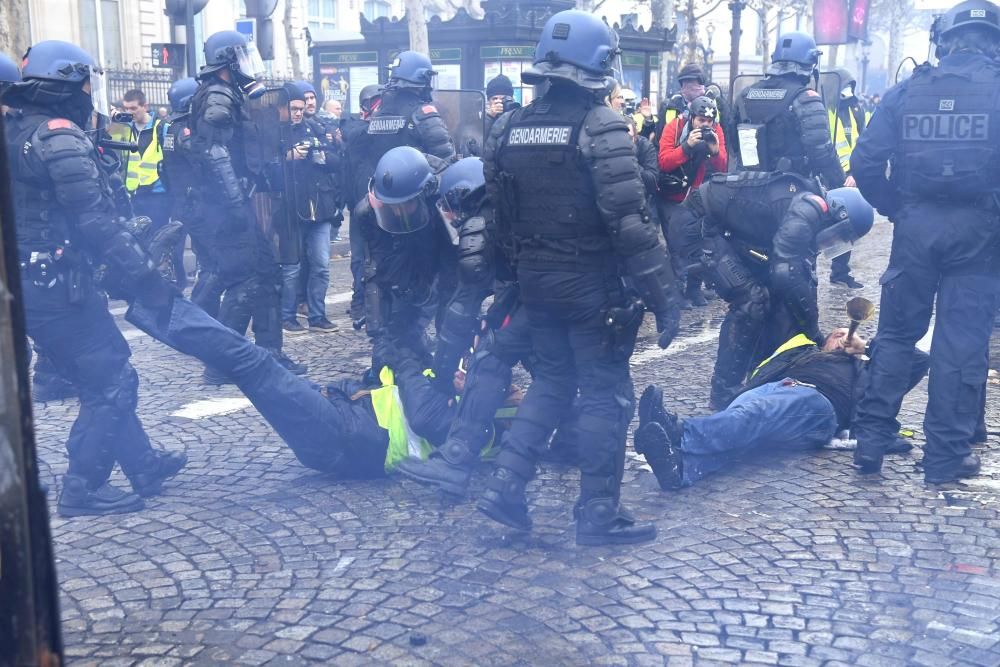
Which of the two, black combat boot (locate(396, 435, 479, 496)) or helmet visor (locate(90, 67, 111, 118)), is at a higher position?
helmet visor (locate(90, 67, 111, 118))

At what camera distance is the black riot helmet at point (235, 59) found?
7.24 metres

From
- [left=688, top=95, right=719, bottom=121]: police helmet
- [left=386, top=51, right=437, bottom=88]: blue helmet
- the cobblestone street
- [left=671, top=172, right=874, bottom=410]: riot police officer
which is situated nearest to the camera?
the cobblestone street

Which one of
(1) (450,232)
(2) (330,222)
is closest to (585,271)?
(1) (450,232)

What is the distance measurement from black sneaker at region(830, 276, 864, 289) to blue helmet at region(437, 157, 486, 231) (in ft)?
20.9

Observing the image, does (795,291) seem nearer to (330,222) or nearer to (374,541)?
(374,541)

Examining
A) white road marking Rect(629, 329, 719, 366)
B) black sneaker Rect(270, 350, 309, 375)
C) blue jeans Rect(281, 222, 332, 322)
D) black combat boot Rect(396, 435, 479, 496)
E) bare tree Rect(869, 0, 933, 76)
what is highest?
bare tree Rect(869, 0, 933, 76)

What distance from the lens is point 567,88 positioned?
173 inches

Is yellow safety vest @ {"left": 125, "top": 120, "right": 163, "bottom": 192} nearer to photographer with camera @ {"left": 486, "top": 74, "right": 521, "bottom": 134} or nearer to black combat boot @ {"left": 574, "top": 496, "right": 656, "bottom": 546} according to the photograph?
photographer with camera @ {"left": 486, "top": 74, "right": 521, "bottom": 134}

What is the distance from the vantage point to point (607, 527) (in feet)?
14.7

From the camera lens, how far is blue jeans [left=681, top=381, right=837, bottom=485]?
5191 mm

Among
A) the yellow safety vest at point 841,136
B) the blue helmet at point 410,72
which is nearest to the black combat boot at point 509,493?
the blue helmet at point 410,72

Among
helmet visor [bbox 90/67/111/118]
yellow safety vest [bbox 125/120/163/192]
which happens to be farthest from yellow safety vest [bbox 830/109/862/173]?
helmet visor [bbox 90/67/111/118]

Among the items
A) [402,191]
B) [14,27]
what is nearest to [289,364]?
[402,191]

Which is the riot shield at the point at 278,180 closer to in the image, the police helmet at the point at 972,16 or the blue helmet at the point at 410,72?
the blue helmet at the point at 410,72
